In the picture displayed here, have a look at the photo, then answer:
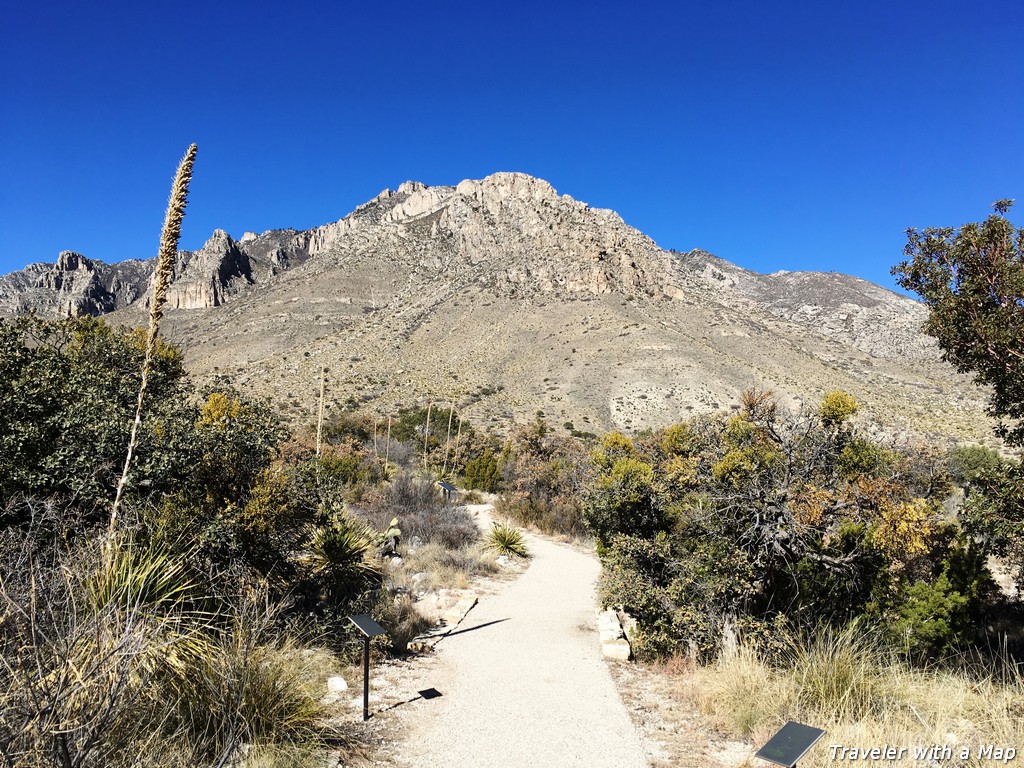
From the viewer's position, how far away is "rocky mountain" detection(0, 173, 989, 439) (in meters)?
47.0

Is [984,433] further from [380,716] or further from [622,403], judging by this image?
[380,716]

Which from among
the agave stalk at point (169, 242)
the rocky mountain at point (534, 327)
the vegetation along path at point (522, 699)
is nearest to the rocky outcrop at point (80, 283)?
the rocky mountain at point (534, 327)

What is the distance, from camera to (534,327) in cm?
6019

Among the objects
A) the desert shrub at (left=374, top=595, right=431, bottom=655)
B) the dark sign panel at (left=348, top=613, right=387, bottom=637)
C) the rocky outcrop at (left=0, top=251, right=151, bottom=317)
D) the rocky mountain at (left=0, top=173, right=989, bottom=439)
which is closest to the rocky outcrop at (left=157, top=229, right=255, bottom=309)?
the rocky mountain at (left=0, top=173, right=989, bottom=439)

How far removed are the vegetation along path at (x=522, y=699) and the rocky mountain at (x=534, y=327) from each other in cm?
2445

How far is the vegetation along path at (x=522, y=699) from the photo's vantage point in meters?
5.28

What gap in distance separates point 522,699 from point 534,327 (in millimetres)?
54447

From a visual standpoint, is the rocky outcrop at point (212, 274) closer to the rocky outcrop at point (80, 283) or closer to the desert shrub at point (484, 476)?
the rocky outcrop at point (80, 283)

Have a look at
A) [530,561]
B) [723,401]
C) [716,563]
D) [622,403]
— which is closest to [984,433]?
[723,401]

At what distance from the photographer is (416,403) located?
44.8 meters

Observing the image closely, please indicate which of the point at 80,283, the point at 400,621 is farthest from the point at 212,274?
the point at 400,621

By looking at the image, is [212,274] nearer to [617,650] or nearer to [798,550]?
[617,650]

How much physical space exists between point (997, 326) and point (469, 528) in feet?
43.8

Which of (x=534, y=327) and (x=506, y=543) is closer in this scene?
(x=506, y=543)
